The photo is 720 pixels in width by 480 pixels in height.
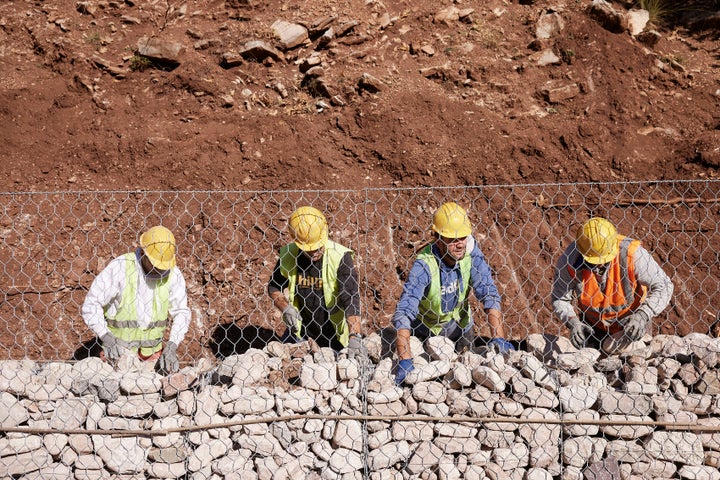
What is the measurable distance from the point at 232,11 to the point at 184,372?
24.7ft

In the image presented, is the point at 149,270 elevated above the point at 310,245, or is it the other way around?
the point at 310,245

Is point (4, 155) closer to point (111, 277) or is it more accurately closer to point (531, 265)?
point (111, 277)

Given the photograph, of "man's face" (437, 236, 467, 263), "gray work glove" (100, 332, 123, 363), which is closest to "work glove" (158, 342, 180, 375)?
"gray work glove" (100, 332, 123, 363)

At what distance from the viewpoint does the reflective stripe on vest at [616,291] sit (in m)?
5.78

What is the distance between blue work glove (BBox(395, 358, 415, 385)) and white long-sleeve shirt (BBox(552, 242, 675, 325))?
1187mm

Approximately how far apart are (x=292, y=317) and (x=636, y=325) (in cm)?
249

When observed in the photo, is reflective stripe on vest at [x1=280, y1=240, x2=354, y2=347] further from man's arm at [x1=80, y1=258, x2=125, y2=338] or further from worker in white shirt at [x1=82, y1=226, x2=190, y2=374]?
man's arm at [x1=80, y1=258, x2=125, y2=338]

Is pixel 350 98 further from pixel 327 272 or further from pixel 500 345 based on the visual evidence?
pixel 500 345

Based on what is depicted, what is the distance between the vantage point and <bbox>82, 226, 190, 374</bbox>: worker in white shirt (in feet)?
19.1

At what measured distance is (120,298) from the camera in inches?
234

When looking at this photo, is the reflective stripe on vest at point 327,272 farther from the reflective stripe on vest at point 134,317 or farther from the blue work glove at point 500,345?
the blue work glove at point 500,345

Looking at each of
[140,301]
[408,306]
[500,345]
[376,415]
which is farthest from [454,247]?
[140,301]

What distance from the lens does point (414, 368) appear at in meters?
5.43

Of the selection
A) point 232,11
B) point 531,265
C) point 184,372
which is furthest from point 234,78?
point 184,372
